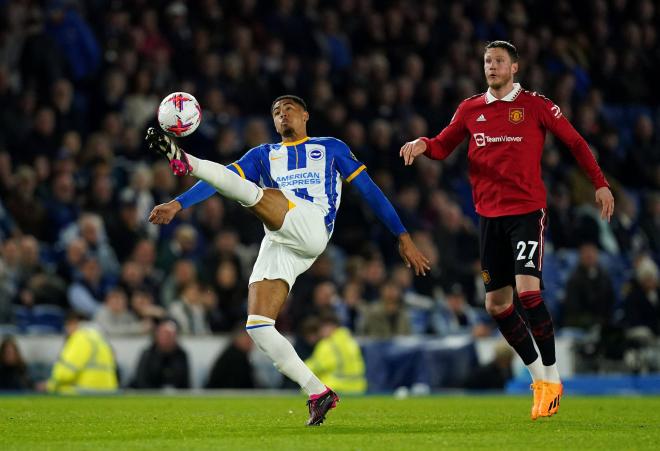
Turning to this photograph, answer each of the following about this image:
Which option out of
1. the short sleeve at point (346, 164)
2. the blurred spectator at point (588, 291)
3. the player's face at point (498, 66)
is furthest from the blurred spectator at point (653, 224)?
the short sleeve at point (346, 164)

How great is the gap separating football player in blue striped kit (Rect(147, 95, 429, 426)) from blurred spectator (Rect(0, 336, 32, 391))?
652 cm

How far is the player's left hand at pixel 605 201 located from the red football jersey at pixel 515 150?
0.12 meters

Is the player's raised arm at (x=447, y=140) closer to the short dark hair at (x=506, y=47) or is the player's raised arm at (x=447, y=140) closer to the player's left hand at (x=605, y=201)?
the short dark hair at (x=506, y=47)

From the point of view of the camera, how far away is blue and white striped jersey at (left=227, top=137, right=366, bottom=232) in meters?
8.54

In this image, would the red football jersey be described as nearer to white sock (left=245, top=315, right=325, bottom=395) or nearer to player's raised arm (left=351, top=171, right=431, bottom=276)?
player's raised arm (left=351, top=171, right=431, bottom=276)

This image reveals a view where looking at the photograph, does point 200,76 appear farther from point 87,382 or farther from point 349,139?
point 87,382

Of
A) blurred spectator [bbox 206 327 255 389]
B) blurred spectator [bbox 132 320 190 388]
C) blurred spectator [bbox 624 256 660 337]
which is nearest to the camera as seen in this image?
blurred spectator [bbox 132 320 190 388]

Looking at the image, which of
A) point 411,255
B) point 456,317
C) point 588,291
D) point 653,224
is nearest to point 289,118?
point 411,255

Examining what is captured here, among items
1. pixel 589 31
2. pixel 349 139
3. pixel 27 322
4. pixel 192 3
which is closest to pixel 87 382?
pixel 27 322

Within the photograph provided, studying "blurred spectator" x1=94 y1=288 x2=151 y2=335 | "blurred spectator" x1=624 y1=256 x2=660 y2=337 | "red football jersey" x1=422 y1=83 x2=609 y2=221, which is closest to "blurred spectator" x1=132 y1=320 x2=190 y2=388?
"blurred spectator" x1=94 y1=288 x2=151 y2=335

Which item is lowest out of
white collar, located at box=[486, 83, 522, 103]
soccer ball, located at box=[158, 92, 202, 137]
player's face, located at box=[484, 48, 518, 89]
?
soccer ball, located at box=[158, 92, 202, 137]

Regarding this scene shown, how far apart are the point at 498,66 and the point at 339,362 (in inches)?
276

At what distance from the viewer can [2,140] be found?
52.7ft

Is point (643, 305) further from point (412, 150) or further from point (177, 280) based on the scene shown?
point (412, 150)
